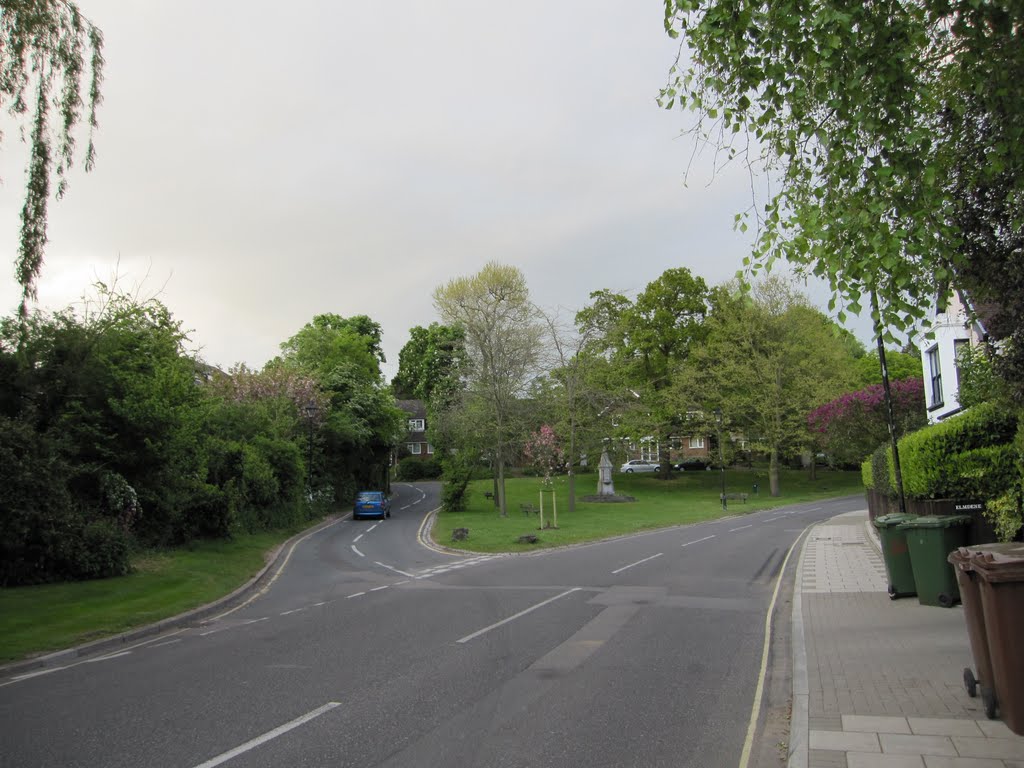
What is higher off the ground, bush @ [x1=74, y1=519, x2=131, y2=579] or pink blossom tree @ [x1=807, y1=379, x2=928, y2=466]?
pink blossom tree @ [x1=807, y1=379, x2=928, y2=466]

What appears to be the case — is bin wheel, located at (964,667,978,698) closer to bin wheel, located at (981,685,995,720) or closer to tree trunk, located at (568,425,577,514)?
bin wheel, located at (981,685,995,720)

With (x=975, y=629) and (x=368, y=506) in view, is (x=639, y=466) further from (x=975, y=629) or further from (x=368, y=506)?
(x=975, y=629)

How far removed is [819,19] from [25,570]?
1667 cm

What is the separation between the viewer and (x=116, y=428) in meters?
20.0

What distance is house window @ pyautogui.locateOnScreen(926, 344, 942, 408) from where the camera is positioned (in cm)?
2591

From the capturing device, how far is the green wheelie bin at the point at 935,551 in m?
10.7

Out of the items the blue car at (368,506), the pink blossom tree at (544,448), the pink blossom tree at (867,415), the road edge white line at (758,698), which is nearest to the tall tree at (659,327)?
the pink blossom tree at (867,415)

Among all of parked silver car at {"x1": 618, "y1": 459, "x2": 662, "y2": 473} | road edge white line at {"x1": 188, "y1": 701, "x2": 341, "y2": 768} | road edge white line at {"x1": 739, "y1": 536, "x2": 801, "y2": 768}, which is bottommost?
road edge white line at {"x1": 739, "y1": 536, "x2": 801, "y2": 768}

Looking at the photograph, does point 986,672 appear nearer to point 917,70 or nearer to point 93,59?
point 917,70

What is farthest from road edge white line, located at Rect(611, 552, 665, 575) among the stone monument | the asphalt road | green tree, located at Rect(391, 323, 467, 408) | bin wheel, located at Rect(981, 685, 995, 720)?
green tree, located at Rect(391, 323, 467, 408)

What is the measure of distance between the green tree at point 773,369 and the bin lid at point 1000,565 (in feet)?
149

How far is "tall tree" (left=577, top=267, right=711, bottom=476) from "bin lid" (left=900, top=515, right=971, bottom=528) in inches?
1678

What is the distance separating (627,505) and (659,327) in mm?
17128

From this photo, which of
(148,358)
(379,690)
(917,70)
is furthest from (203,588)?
(917,70)
